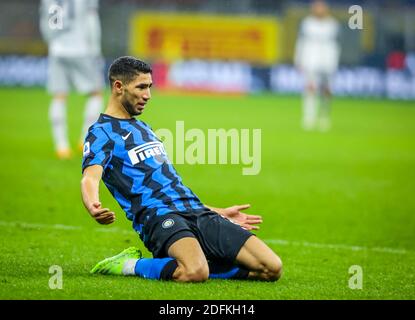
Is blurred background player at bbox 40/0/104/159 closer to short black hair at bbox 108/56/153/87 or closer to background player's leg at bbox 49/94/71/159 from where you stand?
background player's leg at bbox 49/94/71/159

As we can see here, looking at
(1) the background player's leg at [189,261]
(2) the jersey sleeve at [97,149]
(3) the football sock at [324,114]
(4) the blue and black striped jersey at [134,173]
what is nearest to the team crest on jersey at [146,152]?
(4) the blue and black striped jersey at [134,173]

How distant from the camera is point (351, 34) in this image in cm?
2839

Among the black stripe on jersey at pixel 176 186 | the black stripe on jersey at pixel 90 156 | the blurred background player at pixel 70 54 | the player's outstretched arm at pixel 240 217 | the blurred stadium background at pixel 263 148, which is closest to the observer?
the black stripe on jersey at pixel 90 156

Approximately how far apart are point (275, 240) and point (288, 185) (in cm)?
334

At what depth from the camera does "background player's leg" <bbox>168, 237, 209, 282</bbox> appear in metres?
6.27

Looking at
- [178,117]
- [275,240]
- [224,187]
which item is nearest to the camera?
[275,240]

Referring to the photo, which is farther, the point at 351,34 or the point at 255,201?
the point at 351,34

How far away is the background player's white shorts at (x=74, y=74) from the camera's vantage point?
44.8ft

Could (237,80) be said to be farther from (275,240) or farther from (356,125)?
(275,240)

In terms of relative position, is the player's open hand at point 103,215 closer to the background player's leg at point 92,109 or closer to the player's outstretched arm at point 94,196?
the player's outstretched arm at point 94,196

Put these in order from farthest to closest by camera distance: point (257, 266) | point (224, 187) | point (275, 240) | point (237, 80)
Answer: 1. point (237, 80)
2. point (224, 187)
3. point (275, 240)
4. point (257, 266)

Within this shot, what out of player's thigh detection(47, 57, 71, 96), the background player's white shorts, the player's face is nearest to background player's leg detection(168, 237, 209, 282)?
the player's face

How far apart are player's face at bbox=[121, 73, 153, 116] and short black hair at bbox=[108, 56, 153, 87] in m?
0.03
